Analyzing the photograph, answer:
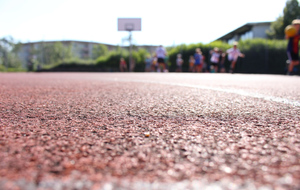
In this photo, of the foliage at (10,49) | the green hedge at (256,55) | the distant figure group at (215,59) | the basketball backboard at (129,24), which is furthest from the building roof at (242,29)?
the foliage at (10,49)

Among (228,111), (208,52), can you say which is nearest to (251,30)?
(208,52)

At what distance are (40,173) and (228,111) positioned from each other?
1.16m

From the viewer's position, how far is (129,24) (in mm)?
22703

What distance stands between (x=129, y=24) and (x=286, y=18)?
66.8 feet

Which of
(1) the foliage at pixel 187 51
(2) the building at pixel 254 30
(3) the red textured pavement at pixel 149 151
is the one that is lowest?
(3) the red textured pavement at pixel 149 151

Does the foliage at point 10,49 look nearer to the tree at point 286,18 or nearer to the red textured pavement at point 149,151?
the tree at point 286,18

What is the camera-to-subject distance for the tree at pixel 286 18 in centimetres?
2858

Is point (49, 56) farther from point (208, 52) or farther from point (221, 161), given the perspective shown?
point (221, 161)

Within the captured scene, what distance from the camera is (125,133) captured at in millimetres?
949

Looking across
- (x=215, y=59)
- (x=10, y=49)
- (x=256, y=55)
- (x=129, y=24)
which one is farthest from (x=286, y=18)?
(x=10, y=49)

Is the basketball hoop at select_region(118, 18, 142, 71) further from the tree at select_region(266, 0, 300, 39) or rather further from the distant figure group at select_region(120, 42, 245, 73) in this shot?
the tree at select_region(266, 0, 300, 39)

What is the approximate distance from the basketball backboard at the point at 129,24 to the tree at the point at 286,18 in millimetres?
17590

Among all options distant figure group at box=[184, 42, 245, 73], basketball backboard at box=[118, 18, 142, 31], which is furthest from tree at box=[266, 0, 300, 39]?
basketball backboard at box=[118, 18, 142, 31]

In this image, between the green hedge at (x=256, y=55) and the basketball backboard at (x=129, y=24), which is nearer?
the green hedge at (x=256, y=55)
